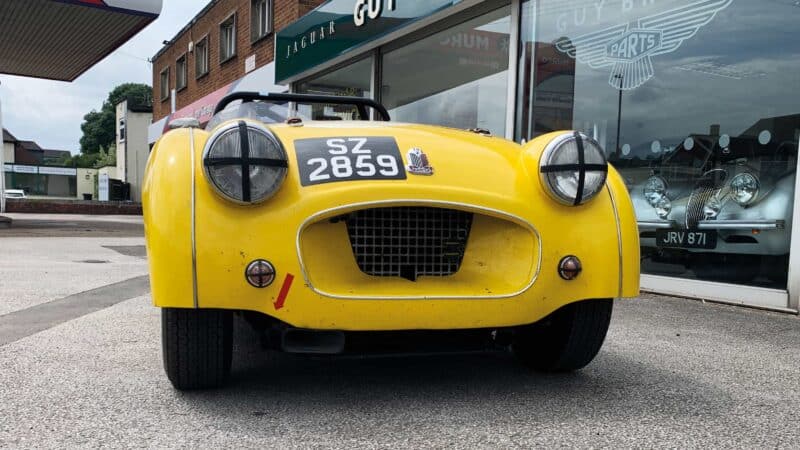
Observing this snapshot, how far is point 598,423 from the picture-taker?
2.06 m

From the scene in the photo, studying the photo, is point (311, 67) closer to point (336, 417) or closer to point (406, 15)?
point (406, 15)

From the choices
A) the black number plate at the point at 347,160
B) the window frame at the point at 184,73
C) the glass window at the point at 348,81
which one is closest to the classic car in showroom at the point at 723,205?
the black number plate at the point at 347,160

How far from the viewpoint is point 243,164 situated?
A: 6.48 feet

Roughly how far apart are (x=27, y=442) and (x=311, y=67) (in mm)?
9641

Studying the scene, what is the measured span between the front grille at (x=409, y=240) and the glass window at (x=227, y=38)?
14854 mm

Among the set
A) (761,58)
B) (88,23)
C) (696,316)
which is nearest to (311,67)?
(88,23)

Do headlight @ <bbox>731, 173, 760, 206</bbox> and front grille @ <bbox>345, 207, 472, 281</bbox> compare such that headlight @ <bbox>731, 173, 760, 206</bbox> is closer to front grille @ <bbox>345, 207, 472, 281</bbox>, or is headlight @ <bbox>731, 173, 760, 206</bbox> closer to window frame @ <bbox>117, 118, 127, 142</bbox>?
front grille @ <bbox>345, 207, 472, 281</bbox>

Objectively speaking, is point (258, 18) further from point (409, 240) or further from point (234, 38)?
point (409, 240)

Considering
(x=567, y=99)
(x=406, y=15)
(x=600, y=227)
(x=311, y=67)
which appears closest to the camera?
(x=600, y=227)

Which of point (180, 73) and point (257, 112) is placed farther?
point (180, 73)

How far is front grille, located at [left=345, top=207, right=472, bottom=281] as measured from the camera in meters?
2.24

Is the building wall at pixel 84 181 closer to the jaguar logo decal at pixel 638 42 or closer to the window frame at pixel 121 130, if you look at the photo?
the window frame at pixel 121 130

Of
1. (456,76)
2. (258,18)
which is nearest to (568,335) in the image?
(456,76)

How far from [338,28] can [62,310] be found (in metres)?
6.95
